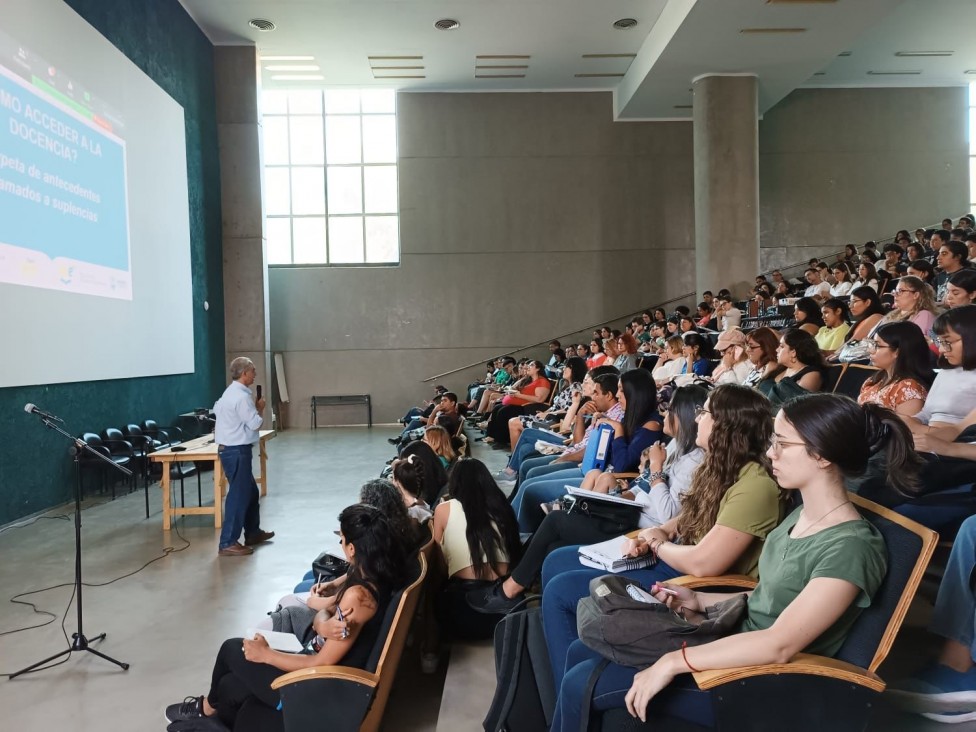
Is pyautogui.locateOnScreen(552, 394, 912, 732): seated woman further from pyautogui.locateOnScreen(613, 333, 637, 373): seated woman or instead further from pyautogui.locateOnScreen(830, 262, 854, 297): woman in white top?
pyautogui.locateOnScreen(830, 262, 854, 297): woman in white top

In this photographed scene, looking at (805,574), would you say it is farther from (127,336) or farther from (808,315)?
(127,336)

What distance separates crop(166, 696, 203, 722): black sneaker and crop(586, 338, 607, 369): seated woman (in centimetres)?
785

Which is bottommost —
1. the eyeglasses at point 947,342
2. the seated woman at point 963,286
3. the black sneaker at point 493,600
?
the black sneaker at point 493,600

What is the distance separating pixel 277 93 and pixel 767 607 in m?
14.5

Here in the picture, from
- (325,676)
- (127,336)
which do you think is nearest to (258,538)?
(325,676)

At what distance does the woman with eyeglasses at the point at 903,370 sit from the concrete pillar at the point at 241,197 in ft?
33.9

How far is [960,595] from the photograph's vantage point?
2.24 meters

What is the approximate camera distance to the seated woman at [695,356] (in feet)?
23.2

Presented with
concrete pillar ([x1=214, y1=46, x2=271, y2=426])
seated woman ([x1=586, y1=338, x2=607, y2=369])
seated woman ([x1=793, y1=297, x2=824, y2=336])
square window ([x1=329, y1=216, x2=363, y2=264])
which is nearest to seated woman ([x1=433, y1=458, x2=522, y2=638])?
seated woman ([x1=793, y1=297, x2=824, y2=336])

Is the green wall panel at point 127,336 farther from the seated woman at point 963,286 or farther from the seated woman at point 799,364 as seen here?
the seated woman at point 963,286

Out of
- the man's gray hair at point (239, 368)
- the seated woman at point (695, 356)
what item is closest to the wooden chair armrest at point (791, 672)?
the man's gray hair at point (239, 368)

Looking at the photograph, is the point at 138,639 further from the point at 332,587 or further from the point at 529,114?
the point at 529,114

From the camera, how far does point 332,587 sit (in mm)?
2625

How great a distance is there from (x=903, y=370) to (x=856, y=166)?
1304 centimetres
